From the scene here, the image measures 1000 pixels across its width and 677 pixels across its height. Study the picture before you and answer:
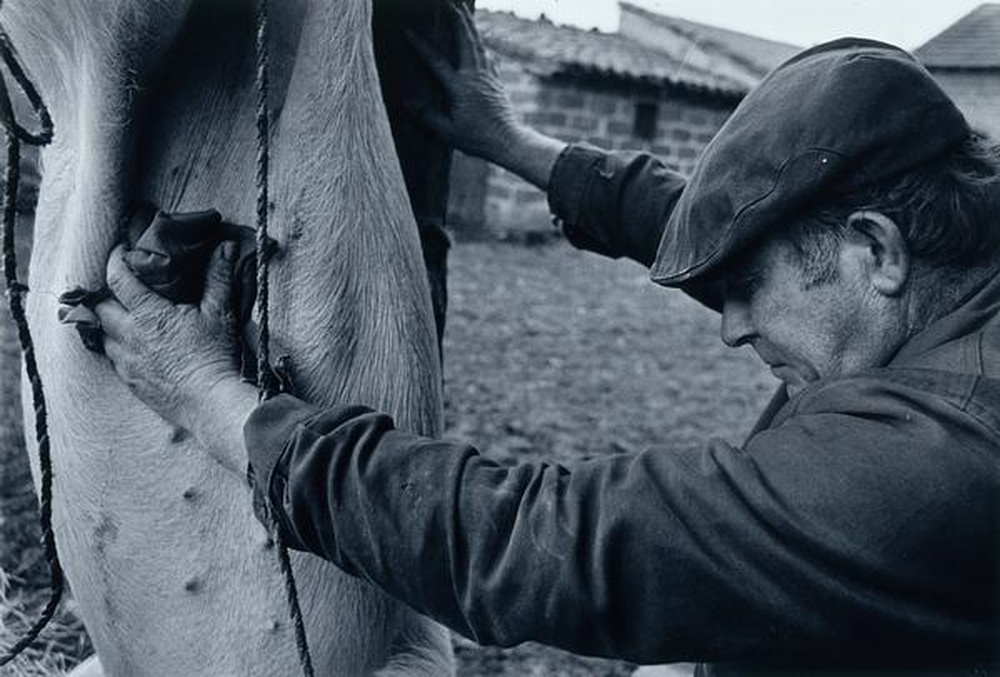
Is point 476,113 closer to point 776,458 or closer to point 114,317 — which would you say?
point 114,317

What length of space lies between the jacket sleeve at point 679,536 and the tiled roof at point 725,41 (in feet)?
57.7

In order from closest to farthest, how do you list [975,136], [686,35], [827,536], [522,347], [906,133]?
[827,536] → [906,133] → [975,136] → [522,347] → [686,35]

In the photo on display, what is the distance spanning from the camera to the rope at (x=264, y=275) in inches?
49.8

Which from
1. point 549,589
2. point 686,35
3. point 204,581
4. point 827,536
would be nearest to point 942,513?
point 827,536

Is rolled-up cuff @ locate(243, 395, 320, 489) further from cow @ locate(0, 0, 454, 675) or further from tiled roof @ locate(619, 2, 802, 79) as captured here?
tiled roof @ locate(619, 2, 802, 79)

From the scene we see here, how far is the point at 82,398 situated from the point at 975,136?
1.19 m

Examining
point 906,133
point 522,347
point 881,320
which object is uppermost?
point 906,133

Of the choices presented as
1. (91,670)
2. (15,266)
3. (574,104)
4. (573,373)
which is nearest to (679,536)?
(15,266)

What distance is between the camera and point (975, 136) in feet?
4.65

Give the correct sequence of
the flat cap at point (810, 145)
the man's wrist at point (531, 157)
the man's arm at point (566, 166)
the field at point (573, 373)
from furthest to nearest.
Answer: the field at point (573, 373), the man's wrist at point (531, 157), the man's arm at point (566, 166), the flat cap at point (810, 145)

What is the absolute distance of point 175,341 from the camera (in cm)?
138

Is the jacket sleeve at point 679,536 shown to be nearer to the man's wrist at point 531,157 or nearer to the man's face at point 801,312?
the man's face at point 801,312

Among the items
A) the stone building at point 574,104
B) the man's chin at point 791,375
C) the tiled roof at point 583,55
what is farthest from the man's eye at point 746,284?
the tiled roof at point 583,55

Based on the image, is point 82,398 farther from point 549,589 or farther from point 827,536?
point 827,536
